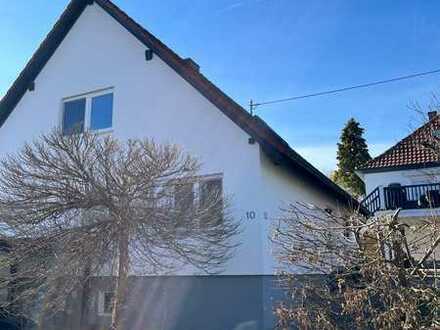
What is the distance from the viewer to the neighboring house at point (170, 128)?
1003 cm

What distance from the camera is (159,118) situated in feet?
38.6

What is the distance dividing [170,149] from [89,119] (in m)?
5.57

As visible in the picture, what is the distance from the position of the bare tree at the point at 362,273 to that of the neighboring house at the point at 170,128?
3526 millimetres

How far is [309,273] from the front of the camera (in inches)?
262

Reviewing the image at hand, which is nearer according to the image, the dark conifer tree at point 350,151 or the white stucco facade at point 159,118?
the white stucco facade at point 159,118

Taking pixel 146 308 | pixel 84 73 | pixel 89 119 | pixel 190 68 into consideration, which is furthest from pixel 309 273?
pixel 84 73

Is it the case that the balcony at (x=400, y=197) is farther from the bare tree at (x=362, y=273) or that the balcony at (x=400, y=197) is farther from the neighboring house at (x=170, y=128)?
the bare tree at (x=362, y=273)

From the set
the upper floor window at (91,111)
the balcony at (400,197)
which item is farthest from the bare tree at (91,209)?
the balcony at (400,197)

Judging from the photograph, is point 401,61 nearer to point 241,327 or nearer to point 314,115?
point 314,115

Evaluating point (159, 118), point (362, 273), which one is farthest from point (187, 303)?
point (362, 273)

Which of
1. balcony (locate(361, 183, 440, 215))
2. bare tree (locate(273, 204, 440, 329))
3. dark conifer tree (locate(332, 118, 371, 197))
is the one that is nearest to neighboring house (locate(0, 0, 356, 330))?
bare tree (locate(273, 204, 440, 329))

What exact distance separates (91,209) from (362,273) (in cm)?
487

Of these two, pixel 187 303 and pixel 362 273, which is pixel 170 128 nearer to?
Result: pixel 187 303

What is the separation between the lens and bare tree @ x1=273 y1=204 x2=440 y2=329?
5.13m
